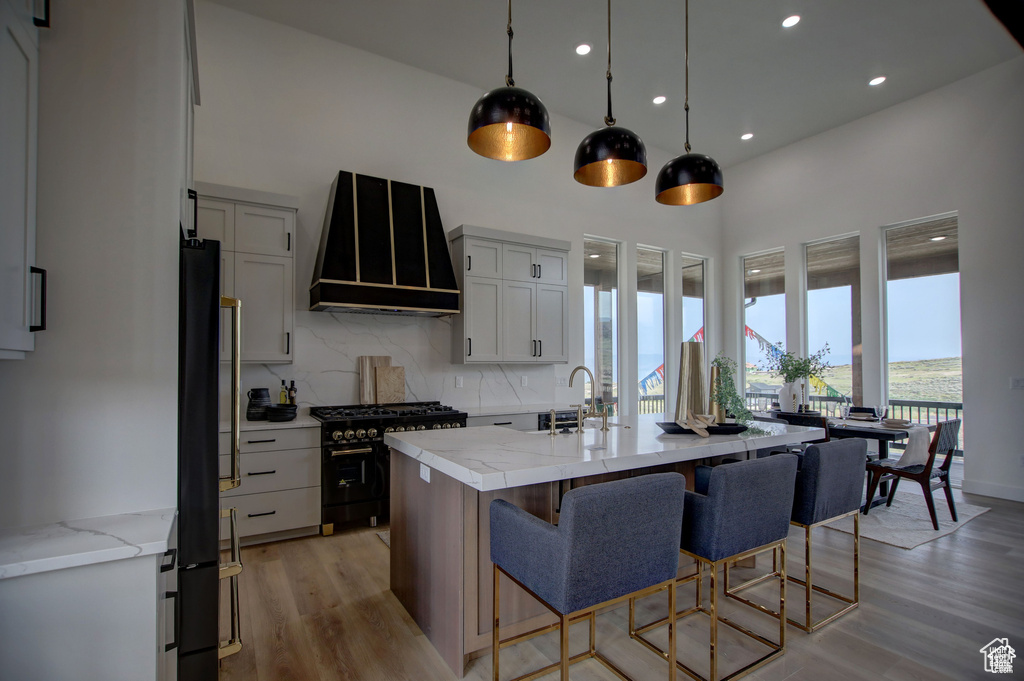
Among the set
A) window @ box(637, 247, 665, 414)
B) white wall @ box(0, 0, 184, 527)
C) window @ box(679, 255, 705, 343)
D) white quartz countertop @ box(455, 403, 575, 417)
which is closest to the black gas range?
white quartz countertop @ box(455, 403, 575, 417)

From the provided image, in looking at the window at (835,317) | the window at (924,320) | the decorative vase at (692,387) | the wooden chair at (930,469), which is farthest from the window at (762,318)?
the decorative vase at (692,387)

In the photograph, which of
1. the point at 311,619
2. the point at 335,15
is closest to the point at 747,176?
the point at 335,15

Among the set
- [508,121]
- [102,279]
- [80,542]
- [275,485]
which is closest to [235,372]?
[102,279]

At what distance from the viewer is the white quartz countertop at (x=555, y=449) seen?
1.81 meters

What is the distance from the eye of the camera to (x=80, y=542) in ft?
4.15

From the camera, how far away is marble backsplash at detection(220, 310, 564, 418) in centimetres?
410

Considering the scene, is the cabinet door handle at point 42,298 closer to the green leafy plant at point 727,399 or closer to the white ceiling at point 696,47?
the green leafy plant at point 727,399

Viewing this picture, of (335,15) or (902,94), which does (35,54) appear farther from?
(902,94)

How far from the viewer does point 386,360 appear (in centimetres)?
448

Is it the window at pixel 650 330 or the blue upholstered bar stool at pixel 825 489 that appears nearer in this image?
the blue upholstered bar stool at pixel 825 489

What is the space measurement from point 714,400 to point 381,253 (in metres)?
2.65

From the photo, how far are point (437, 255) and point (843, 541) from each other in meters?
3.70

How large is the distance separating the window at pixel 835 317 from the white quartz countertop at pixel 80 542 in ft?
20.9

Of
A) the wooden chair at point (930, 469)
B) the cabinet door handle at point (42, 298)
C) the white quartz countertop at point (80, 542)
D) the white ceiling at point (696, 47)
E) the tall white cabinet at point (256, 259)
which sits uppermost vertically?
the white ceiling at point (696, 47)
